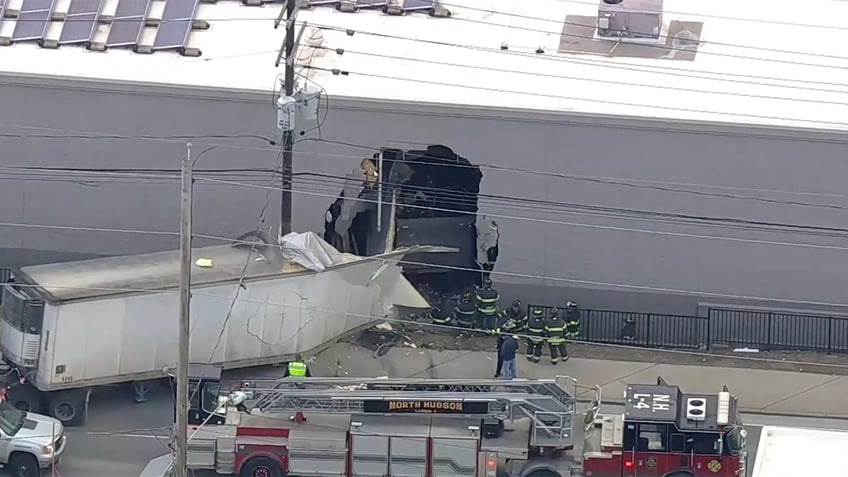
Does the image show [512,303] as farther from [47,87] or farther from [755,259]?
[47,87]

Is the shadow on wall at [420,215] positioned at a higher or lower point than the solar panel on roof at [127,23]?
lower

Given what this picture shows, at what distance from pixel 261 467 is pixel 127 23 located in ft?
37.1

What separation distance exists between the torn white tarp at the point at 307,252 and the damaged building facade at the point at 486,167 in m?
2.73

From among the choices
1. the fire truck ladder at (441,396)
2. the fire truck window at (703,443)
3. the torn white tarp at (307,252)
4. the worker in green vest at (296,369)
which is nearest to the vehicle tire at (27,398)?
the fire truck ladder at (441,396)

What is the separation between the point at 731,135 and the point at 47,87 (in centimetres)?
1158

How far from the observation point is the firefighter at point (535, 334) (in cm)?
3097

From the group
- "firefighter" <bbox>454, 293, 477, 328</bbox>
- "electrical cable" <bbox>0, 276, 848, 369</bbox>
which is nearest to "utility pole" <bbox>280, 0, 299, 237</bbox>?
"electrical cable" <bbox>0, 276, 848, 369</bbox>

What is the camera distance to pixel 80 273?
28.9 meters

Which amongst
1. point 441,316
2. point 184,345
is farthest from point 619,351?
point 184,345

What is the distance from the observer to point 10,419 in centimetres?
2711

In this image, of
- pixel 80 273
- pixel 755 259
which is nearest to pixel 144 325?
pixel 80 273

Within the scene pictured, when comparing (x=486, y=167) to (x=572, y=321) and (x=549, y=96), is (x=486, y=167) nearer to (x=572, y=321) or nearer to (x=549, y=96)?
(x=549, y=96)

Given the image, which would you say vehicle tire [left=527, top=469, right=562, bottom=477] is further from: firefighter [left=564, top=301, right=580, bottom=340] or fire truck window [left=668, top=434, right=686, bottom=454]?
firefighter [left=564, top=301, right=580, bottom=340]

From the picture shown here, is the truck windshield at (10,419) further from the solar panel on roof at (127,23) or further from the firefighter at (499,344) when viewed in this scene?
the solar panel on roof at (127,23)
